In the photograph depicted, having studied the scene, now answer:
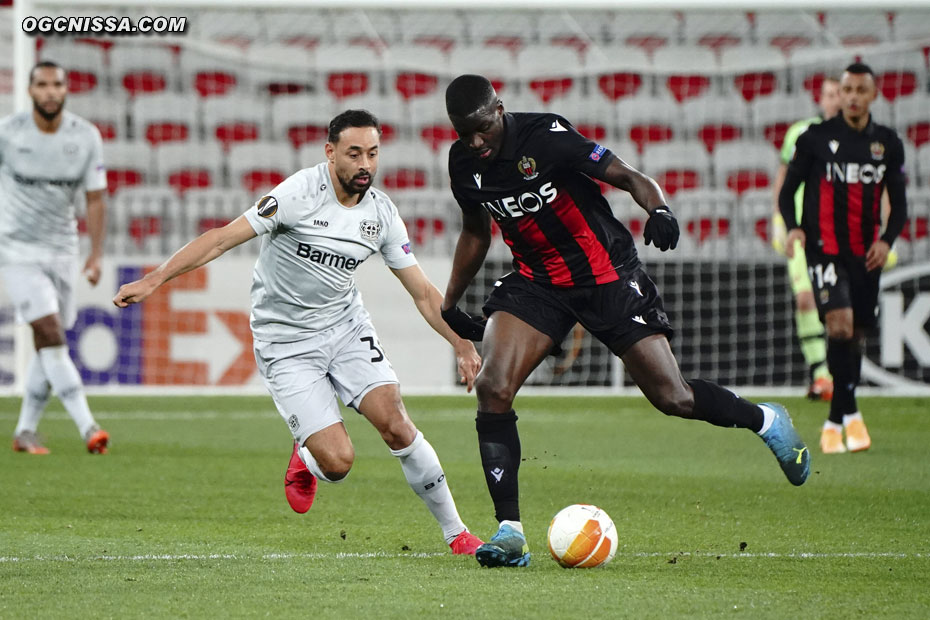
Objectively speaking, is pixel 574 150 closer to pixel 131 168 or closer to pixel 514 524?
pixel 514 524

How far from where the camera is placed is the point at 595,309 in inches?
206

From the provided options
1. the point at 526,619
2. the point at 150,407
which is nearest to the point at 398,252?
the point at 526,619

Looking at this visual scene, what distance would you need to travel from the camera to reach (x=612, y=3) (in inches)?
527

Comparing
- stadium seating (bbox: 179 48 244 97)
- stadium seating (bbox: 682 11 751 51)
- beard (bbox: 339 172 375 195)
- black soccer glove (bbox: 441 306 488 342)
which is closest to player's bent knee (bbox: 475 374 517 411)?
black soccer glove (bbox: 441 306 488 342)

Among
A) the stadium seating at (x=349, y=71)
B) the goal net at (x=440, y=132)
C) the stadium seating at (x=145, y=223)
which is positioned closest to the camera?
the goal net at (x=440, y=132)

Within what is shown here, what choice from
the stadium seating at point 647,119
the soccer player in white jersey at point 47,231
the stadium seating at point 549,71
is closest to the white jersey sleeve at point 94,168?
the soccer player in white jersey at point 47,231

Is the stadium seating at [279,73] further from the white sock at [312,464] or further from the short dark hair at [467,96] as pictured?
the short dark hair at [467,96]

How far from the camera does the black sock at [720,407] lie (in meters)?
5.18

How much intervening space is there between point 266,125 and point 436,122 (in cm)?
190

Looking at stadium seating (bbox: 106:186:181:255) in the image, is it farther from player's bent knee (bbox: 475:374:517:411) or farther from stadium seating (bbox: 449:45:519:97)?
player's bent knee (bbox: 475:374:517:411)

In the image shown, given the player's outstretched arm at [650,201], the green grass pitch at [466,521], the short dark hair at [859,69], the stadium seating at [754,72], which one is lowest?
the green grass pitch at [466,521]

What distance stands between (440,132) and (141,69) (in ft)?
11.0

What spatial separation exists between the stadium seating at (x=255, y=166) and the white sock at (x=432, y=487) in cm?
1033

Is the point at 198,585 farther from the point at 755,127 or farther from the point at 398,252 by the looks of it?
the point at 755,127
